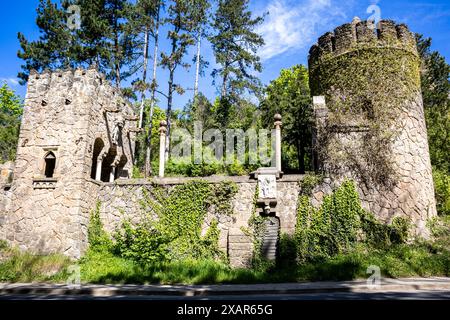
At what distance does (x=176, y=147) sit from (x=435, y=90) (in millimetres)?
18511

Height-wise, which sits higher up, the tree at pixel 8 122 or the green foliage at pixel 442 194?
the tree at pixel 8 122

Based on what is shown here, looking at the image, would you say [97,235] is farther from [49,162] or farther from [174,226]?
[49,162]

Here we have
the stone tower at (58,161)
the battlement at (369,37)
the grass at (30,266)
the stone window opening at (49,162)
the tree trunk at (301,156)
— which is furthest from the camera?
the tree trunk at (301,156)

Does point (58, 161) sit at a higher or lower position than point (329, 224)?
higher

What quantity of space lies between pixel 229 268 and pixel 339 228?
3.70m

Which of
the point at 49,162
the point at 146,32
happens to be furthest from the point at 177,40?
the point at 49,162

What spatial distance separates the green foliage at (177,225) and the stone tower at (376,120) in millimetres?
4015

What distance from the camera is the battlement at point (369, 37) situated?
12.5 meters

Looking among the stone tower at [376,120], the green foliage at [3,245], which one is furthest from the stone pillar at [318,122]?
the green foliage at [3,245]

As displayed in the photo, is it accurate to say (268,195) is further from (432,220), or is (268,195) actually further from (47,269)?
(47,269)

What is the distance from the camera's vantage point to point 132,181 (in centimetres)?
1209

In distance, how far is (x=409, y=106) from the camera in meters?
12.1

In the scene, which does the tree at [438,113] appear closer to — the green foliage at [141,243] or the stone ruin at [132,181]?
the stone ruin at [132,181]

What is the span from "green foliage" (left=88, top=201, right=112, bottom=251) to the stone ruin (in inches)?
7.9
